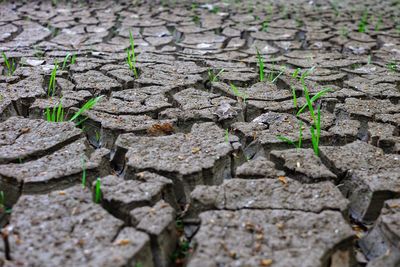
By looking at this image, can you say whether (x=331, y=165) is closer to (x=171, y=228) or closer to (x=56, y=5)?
(x=171, y=228)

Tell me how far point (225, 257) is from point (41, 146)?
897 mm

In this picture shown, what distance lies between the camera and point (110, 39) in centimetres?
373

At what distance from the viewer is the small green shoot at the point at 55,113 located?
1893 millimetres

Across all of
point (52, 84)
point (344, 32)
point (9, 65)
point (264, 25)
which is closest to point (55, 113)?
point (52, 84)

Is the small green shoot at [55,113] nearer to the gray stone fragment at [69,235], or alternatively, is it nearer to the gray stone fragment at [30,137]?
the gray stone fragment at [30,137]

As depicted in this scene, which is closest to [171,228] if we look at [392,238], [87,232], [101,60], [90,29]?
[87,232]

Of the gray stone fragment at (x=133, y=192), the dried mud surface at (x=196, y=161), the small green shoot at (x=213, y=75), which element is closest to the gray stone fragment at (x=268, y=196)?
the dried mud surface at (x=196, y=161)

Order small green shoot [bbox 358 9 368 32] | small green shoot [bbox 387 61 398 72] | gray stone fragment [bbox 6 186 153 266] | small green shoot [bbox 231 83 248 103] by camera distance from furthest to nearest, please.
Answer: small green shoot [bbox 358 9 368 32] → small green shoot [bbox 387 61 398 72] → small green shoot [bbox 231 83 248 103] → gray stone fragment [bbox 6 186 153 266]

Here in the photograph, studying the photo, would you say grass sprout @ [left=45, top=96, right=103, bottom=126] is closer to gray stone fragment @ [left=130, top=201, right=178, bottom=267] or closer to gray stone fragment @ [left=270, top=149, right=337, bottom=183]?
gray stone fragment @ [left=130, top=201, right=178, bottom=267]

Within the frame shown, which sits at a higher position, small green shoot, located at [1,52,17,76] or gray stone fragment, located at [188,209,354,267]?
gray stone fragment, located at [188,209,354,267]

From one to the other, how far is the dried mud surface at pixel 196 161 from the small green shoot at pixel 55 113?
46mm

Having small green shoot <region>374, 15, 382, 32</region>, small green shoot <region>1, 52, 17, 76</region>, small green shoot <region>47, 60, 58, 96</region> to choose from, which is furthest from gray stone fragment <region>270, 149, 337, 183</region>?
small green shoot <region>374, 15, 382, 32</region>

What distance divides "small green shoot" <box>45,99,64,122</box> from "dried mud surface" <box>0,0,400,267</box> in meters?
0.05

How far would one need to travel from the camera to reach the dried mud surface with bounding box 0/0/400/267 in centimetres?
121
